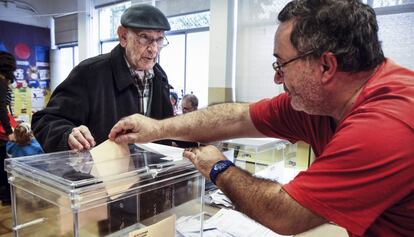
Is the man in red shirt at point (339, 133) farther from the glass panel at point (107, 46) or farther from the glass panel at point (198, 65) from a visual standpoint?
the glass panel at point (107, 46)

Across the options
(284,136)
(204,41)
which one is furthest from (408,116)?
(204,41)

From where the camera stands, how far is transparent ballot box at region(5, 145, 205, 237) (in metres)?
0.66

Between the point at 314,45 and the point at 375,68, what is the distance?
0.17 metres

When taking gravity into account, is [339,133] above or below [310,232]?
above

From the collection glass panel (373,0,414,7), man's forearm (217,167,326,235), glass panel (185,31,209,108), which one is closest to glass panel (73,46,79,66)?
glass panel (185,31,209,108)

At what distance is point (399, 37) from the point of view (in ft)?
9.79

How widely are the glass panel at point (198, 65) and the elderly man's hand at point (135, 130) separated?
3.47 meters

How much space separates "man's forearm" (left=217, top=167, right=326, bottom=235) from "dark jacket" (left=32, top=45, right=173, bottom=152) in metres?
0.75

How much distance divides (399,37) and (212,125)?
2.67 metres

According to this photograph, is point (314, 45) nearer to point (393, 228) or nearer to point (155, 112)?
point (393, 228)

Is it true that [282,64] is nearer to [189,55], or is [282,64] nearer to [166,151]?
[166,151]

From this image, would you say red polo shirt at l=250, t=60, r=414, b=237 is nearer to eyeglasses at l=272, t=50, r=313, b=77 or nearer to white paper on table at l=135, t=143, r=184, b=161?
eyeglasses at l=272, t=50, r=313, b=77

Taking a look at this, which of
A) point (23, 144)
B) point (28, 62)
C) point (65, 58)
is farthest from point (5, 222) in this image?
point (65, 58)

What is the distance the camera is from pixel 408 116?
1.96ft
